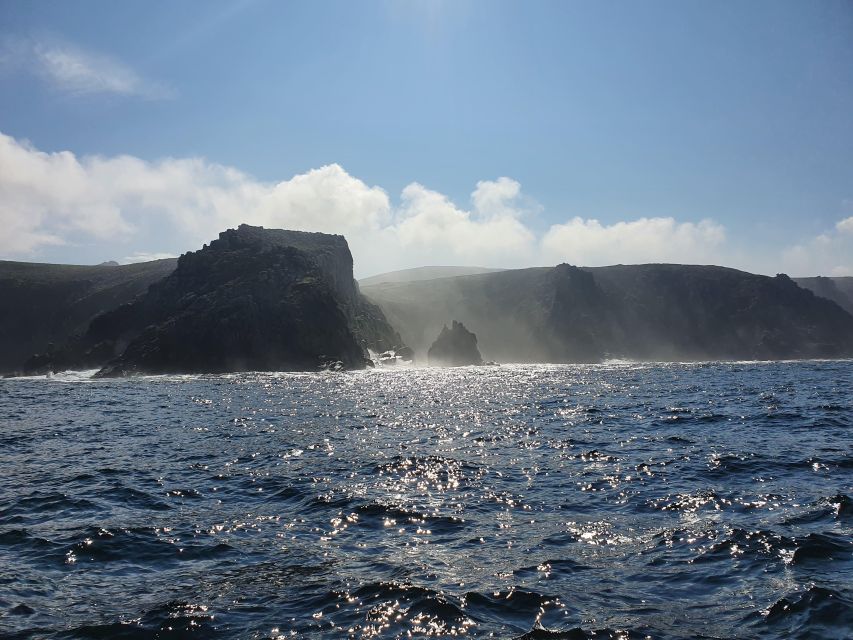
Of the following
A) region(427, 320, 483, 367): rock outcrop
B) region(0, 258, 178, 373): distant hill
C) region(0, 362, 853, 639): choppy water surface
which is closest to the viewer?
region(0, 362, 853, 639): choppy water surface

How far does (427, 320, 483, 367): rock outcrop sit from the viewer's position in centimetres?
16688

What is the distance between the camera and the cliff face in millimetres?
125000

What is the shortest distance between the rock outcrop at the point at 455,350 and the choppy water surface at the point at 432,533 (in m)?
128

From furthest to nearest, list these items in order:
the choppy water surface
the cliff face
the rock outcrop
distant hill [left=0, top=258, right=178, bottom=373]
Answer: distant hill [left=0, top=258, right=178, bottom=373] < the rock outcrop < the cliff face < the choppy water surface

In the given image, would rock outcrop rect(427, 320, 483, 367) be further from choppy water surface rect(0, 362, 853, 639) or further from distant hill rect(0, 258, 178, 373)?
choppy water surface rect(0, 362, 853, 639)

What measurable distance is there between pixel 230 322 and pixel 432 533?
391 ft

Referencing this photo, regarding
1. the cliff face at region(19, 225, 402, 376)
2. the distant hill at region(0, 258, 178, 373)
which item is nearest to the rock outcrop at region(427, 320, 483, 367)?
the cliff face at region(19, 225, 402, 376)

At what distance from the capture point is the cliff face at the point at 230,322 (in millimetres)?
125000

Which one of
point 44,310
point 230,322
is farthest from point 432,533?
point 44,310

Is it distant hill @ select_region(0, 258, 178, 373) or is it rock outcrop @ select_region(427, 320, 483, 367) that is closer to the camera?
rock outcrop @ select_region(427, 320, 483, 367)

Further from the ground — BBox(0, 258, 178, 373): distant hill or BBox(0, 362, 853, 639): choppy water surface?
BBox(0, 258, 178, 373): distant hill

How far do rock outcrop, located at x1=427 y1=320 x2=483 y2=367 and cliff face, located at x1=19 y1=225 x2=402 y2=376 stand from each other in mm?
22779

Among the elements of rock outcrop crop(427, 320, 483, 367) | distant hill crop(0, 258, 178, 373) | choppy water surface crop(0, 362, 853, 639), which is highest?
distant hill crop(0, 258, 178, 373)

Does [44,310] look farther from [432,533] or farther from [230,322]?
[432,533]
